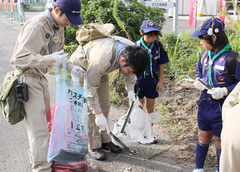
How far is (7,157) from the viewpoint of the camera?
318 centimetres

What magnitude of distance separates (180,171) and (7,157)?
85.8 inches

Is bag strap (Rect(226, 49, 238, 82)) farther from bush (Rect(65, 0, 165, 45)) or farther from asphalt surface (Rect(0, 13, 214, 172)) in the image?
bush (Rect(65, 0, 165, 45))

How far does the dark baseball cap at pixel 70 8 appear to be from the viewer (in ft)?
7.77

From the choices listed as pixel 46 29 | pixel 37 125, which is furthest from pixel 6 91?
pixel 46 29

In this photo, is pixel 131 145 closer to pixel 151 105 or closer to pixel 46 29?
pixel 151 105

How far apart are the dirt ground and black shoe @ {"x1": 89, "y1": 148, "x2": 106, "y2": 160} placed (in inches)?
2.1

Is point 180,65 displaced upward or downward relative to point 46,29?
downward

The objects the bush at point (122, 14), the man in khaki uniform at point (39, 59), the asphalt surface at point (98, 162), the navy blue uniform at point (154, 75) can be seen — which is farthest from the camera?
the bush at point (122, 14)

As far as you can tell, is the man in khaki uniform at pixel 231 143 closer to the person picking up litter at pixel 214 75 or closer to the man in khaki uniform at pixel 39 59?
the person picking up litter at pixel 214 75

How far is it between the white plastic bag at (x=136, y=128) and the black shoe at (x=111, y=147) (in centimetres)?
14

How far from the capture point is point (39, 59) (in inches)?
89.4

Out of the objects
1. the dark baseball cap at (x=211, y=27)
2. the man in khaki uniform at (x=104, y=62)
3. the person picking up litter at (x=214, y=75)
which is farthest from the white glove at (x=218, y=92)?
the man in khaki uniform at (x=104, y=62)

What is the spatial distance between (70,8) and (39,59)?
58cm

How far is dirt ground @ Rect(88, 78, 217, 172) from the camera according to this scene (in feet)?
9.95
